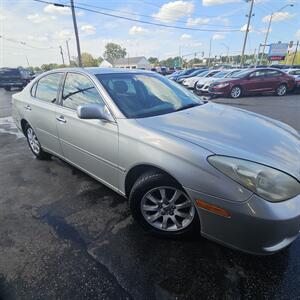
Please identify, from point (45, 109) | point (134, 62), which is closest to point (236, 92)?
point (45, 109)

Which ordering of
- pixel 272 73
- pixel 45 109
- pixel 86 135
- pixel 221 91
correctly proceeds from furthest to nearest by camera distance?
pixel 272 73 < pixel 221 91 < pixel 45 109 < pixel 86 135

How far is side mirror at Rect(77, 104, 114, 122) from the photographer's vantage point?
2162 millimetres

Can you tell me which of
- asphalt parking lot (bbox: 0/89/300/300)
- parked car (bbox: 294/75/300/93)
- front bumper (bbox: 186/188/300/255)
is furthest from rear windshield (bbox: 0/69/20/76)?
front bumper (bbox: 186/188/300/255)

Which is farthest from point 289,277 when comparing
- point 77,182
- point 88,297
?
point 77,182

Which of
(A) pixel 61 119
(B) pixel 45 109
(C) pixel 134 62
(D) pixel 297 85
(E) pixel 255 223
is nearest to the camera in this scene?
(E) pixel 255 223

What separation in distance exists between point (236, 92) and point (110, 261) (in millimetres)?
11892

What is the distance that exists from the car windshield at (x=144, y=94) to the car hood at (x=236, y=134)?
174 millimetres

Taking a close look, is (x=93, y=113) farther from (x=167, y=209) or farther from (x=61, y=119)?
(x=167, y=209)

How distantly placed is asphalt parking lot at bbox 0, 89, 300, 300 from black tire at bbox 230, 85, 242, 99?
425 inches

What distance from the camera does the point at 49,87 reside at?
Result: 337cm

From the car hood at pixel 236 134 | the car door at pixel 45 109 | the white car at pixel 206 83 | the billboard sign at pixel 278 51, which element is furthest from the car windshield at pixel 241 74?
the billboard sign at pixel 278 51

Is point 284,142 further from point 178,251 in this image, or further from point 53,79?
point 53,79

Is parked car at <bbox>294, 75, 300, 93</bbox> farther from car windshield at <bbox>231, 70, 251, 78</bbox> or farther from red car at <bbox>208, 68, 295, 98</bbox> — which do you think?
car windshield at <bbox>231, 70, 251, 78</bbox>

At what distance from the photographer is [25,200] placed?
2.85 meters
